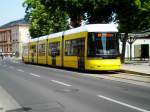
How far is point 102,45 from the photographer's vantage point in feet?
101

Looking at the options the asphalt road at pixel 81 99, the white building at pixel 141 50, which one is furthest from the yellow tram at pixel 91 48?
the white building at pixel 141 50

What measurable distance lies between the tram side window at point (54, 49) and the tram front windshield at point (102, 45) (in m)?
9.06

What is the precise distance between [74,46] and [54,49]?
7.44 metres

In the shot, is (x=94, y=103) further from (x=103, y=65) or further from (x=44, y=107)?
(x=103, y=65)

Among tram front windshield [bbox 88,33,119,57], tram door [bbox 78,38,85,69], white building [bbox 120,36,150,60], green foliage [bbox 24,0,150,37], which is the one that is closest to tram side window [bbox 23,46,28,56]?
green foliage [bbox 24,0,150,37]

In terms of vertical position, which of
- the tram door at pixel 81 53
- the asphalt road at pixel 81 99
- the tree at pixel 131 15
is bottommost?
the asphalt road at pixel 81 99

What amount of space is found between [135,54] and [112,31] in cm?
3058

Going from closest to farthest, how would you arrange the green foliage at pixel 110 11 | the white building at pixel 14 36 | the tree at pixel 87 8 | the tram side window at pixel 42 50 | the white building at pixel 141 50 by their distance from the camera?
the green foliage at pixel 110 11, the tree at pixel 87 8, the tram side window at pixel 42 50, the white building at pixel 141 50, the white building at pixel 14 36

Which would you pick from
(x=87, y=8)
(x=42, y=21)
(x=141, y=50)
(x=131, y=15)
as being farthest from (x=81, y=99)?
(x=42, y=21)

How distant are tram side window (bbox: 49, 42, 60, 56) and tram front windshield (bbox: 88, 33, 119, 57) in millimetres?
9064

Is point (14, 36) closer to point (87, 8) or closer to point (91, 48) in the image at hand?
point (87, 8)

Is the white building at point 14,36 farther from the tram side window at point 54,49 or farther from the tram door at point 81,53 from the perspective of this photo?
the tram door at point 81,53

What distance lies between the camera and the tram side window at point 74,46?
32906 mm

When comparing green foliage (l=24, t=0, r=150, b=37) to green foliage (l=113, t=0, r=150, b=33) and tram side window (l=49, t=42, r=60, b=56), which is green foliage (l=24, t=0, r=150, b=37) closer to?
green foliage (l=113, t=0, r=150, b=33)
